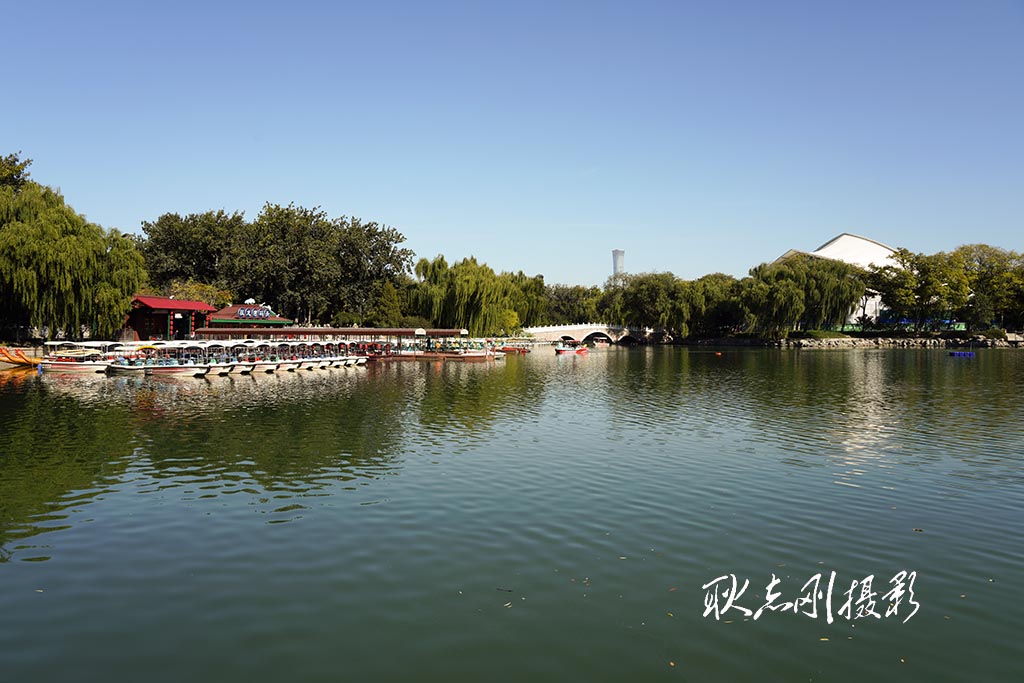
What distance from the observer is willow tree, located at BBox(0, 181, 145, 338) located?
53.1 metres

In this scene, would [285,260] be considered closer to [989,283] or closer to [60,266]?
[60,266]

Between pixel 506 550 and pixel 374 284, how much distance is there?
3877 inches

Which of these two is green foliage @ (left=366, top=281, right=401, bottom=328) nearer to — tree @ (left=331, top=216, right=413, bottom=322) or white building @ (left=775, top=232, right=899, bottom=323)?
tree @ (left=331, top=216, right=413, bottom=322)

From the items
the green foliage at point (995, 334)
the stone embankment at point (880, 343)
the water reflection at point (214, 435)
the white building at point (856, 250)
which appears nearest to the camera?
the water reflection at point (214, 435)

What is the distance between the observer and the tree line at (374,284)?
57.2 m

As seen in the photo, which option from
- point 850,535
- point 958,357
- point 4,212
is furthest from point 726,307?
point 850,535

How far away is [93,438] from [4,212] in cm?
4148

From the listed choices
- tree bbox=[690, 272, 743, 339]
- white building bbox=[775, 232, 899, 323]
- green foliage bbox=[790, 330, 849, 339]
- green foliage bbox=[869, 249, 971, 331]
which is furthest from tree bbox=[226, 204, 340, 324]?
white building bbox=[775, 232, 899, 323]

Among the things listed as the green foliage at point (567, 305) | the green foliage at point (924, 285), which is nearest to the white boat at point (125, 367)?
the green foliage at point (567, 305)

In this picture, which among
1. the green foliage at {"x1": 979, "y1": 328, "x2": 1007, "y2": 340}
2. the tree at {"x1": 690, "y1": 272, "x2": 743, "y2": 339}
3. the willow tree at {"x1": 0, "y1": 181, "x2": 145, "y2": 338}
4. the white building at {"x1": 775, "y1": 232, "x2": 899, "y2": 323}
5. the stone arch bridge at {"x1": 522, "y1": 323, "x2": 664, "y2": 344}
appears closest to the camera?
the willow tree at {"x1": 0, "y1": 181, "x2": 145, "y2": 338}

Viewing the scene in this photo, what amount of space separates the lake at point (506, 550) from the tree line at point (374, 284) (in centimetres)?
3070

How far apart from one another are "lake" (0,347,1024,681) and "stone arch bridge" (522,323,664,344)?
97.6 meters

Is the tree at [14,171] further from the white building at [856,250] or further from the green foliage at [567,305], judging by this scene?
the white building at [856,250]

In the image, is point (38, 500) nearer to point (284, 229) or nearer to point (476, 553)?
point (476, 553)
